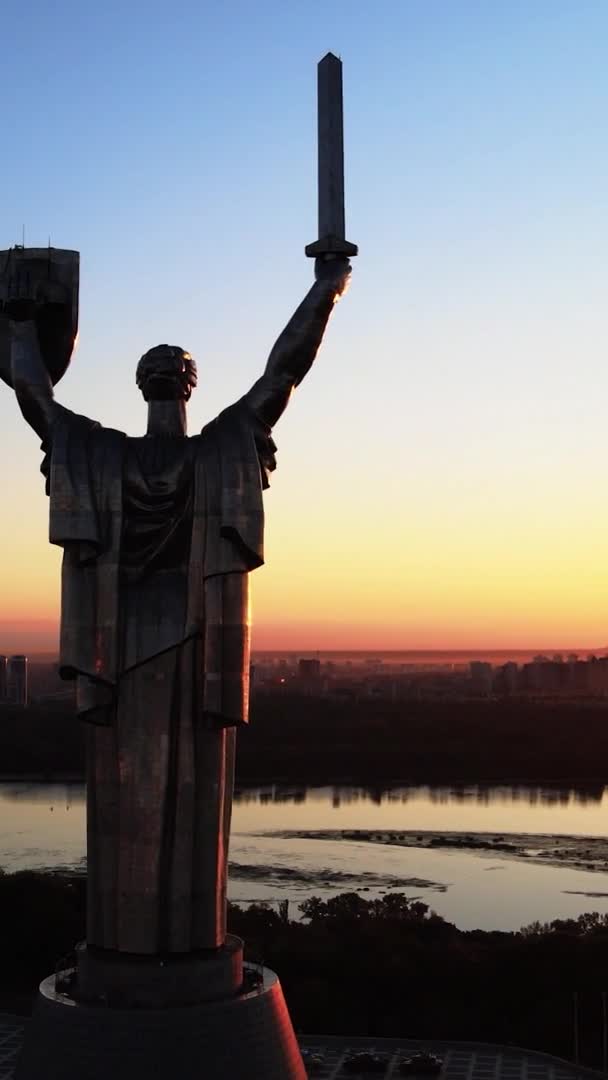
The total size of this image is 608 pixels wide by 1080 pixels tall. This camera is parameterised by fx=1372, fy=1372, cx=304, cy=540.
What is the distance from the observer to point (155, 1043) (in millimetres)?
11500

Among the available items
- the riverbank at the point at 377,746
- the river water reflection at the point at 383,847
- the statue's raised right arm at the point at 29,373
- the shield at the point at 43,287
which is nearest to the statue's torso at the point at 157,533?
the statue's raised right arm at the point at 29,373

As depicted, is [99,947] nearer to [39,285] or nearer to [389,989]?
[39,285]

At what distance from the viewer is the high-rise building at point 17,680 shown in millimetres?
144000

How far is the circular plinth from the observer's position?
11.9m

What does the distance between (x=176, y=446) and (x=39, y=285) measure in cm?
219

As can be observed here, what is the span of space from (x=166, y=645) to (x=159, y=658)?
0.14m

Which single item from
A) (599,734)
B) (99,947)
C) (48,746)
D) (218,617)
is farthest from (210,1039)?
(599,734)

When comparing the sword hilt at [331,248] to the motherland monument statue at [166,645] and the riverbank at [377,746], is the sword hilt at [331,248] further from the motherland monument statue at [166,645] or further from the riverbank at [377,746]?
the riverbank at [377,746]

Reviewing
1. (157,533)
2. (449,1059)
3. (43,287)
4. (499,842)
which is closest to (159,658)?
(157,533)

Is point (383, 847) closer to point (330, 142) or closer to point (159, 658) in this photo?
point (159, 658)

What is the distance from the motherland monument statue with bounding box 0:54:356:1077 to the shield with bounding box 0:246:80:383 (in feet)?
3.33

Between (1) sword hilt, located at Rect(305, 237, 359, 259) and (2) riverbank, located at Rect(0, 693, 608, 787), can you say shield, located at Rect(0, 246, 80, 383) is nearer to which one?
(1) sword hilt, located at Rect(305, 237, 359, 259)

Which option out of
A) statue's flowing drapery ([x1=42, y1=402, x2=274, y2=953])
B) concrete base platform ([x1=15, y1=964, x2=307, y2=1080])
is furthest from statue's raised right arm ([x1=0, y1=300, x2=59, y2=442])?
concrete base platform ([x1=15, y1=964, x2=307, y2=1080])

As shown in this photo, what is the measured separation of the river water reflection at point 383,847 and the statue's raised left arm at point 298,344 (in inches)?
1156
